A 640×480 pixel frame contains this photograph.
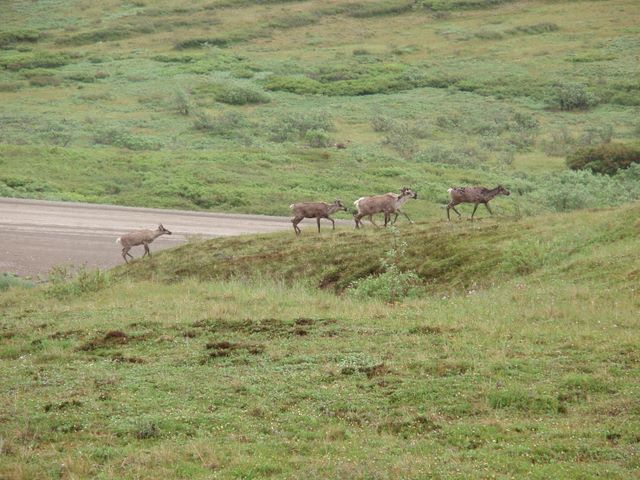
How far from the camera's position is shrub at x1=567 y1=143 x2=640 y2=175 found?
162ft

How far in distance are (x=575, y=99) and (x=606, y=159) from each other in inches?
892

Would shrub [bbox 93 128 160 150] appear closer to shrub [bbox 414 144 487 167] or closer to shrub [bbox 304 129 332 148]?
shrub [bbox 304 129 332 148]


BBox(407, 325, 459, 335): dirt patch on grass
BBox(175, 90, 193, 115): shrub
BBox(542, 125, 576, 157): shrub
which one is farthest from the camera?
BBox(175, 90, 193, 115): shrub

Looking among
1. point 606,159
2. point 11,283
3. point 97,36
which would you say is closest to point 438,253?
point 11,283

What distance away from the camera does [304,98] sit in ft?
251

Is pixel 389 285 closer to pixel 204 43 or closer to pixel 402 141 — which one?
pixel 402 141

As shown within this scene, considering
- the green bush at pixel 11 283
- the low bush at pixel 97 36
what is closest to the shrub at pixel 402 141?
the green bush at pixel 11 283

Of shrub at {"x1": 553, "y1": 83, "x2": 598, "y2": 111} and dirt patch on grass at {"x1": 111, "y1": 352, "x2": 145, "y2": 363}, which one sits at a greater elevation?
dirt patch on grass at {"x1": 111, "y1": 352, "x2": 145, "y2": 363}

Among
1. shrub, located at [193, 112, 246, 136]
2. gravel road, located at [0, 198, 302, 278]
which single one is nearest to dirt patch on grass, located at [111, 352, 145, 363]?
gravel road, located at [0, 198, 302, 278]

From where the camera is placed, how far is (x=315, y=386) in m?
13.8

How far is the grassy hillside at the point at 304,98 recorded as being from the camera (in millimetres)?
50062

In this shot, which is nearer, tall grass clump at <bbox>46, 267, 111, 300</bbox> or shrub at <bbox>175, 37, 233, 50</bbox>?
tall grass clump at <bbox>46, 267, 111, 300</bbox>

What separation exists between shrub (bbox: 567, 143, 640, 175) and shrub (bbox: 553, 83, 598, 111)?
66.2 feet

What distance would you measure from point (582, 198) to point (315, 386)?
23042 mm
